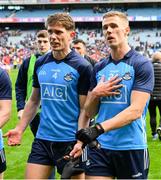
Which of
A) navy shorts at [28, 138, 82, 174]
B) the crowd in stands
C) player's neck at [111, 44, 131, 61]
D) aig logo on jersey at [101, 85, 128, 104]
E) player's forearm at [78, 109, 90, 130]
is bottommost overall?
the crowd in stands

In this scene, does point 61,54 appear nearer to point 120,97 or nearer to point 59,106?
point 59,106

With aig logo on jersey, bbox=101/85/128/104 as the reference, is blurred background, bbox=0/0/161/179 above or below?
below

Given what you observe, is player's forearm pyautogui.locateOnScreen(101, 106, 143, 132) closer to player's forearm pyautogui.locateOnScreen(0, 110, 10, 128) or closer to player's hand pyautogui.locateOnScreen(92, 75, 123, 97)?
player's hand pyautogui.locateOnScreen(92, 75, 123, 97)

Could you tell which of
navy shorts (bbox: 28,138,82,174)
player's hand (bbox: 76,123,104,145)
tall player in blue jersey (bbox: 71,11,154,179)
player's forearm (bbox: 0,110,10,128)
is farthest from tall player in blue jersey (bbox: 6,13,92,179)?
player's hand (bbox: 76,123,104,145)

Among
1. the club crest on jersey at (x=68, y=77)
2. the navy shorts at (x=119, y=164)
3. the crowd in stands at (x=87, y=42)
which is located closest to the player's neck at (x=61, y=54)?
the club crest on jersey at (x=68, y=77)

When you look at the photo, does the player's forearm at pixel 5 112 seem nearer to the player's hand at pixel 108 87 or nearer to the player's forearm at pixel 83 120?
the player's forearm at pixel 83 120

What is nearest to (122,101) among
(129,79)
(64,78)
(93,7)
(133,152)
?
(129,79)

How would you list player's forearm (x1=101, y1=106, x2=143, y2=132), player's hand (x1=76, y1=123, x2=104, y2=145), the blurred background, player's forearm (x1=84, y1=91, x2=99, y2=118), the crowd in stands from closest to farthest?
player's hand (x1=76, y1=123, x2=104, y2=145)
player's forearm (x1=101, y1=106, x2=143, y2=132)
player's forearm (x1=84, y1=91, x2=99, y2=118)
the crowd in stands
the blurred background

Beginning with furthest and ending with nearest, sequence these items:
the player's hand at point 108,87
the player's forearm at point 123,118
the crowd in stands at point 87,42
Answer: the crowd in stands at point 87,42, the player's hand at point 108,87, the player's forearm at point 123,118

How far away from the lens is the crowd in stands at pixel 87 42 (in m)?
55.2

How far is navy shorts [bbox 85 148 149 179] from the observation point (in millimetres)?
3971

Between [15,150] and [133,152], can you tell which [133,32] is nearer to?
[15,150]

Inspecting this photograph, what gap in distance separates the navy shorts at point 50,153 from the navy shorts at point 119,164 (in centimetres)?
54

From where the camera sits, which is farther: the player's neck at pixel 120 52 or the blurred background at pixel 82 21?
the blurred background at pixel 82 21
